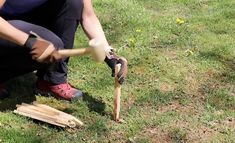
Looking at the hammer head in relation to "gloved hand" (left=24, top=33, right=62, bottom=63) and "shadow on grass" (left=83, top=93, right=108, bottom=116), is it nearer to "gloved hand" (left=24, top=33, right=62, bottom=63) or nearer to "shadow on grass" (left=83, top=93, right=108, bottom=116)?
"gloved hand" (left=24, top=33, right=62, bottom=63)

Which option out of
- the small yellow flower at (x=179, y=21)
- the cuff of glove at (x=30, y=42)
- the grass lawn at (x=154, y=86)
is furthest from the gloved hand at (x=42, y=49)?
the small yellow flower at (x=179, y=21)

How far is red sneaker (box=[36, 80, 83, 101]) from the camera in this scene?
3.39m

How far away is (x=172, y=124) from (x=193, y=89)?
0.54 metres

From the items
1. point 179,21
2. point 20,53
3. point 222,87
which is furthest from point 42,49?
point 179,21

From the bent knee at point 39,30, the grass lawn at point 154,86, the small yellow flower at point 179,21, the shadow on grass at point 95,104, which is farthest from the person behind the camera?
the small yellow flower at point 179,21

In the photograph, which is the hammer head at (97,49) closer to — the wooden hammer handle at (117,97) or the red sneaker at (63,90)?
the wooden hammer handle at (117,97)

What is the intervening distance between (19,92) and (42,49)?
2.65 feet

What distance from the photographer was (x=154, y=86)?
3.66 meters

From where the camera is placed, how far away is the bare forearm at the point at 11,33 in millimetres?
2770

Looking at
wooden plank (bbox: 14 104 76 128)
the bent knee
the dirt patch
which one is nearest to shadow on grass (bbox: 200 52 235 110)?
the dirt patch

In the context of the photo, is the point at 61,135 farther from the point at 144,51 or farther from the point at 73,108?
the point at 144,51

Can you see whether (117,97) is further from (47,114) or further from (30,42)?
(30,42)

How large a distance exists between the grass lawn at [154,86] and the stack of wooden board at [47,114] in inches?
1.8

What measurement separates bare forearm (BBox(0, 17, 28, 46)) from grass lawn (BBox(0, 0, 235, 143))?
609mm
